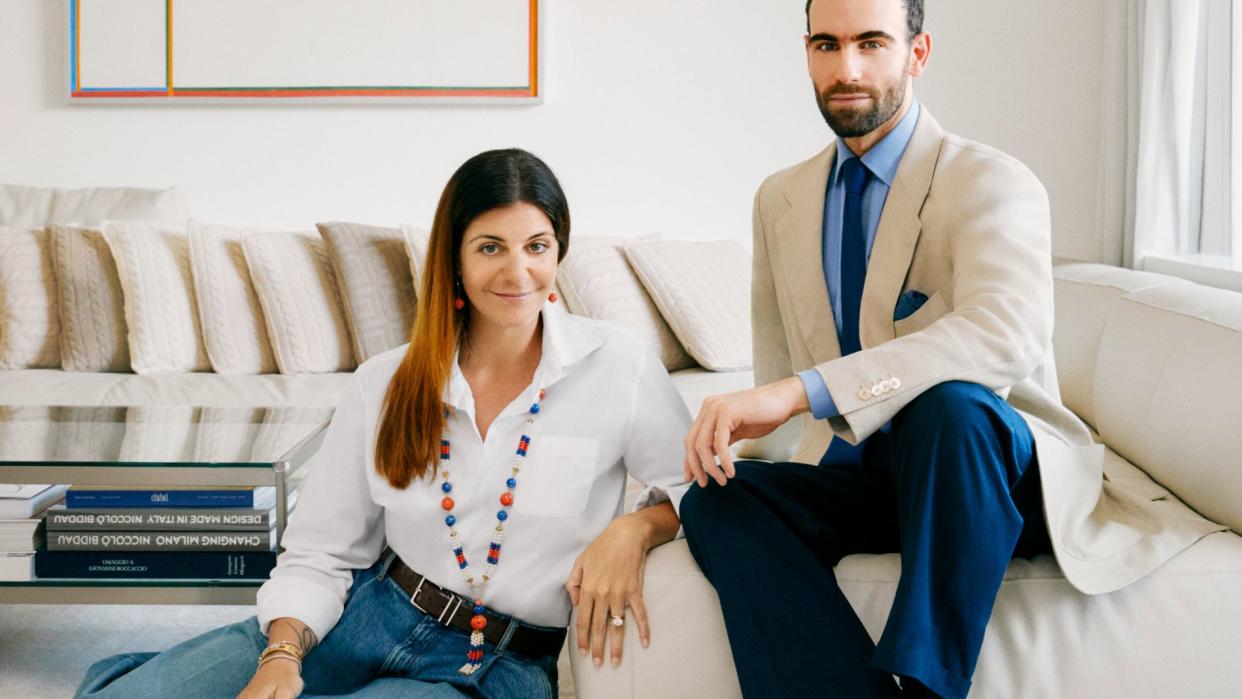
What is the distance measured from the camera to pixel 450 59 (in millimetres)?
3311

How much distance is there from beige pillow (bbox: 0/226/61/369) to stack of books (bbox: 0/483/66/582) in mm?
1015

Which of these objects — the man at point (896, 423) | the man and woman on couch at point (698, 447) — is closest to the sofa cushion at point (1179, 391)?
the man at point (896, 423)

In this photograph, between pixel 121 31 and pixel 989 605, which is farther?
pixel 121 31

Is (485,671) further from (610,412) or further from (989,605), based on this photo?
(989,605)

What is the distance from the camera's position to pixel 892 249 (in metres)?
1.48

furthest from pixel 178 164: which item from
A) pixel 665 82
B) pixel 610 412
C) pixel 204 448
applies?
pixel 610 412

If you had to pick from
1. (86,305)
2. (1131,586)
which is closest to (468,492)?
(1131,586)

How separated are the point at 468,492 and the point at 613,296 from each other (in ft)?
4.81

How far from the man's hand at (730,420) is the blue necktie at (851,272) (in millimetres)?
251

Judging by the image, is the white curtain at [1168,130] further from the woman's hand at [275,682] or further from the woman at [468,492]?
the woman's hand at [275,682]

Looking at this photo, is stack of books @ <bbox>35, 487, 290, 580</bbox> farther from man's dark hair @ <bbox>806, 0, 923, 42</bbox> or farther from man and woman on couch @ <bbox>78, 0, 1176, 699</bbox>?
man's dark hair @ <bbox>806, 0, 923, 42</bbox>

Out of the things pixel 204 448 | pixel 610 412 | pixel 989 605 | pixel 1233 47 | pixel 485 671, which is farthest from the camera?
pixel 1233 47

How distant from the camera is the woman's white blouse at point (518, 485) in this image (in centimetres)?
145

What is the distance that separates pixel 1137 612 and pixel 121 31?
327 cm
